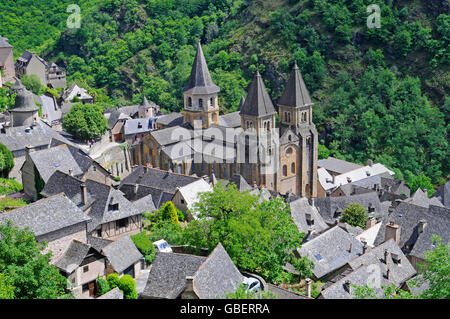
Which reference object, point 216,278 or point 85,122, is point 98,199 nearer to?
point 216,278

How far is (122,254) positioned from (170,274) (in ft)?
21.0

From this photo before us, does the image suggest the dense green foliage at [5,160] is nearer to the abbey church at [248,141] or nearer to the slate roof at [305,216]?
the abbey church at [248,141]

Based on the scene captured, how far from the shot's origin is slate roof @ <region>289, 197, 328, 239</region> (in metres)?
45.4

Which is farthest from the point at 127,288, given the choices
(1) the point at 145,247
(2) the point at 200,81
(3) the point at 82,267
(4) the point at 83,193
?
(2) the point at 200,81

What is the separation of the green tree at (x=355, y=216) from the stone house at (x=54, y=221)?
84.1 ft

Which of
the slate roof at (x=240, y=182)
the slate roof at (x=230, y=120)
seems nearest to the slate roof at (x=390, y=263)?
the slate roof at (x=240, y=182)

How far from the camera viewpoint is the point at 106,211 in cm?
3822

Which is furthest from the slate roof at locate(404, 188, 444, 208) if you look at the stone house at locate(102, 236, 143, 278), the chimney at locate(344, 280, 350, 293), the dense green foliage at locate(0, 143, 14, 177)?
the dense green foliage at locate(0, 143, 14, 177)

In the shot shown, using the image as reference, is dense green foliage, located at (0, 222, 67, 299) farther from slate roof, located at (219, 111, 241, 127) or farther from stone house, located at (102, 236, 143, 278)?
slate roof, located at (219, 111, 241, 127)

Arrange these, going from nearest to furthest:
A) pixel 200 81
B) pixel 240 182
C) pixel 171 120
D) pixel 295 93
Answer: pixel 240 182, pixel 295 93, pixel 200 81, pixel 171 120

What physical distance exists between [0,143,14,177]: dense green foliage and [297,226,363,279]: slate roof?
26271 mm

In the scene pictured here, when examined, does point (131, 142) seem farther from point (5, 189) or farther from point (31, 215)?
point (31, 215)

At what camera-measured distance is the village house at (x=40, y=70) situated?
88438 mm
